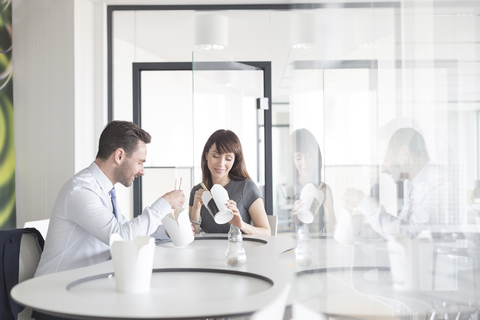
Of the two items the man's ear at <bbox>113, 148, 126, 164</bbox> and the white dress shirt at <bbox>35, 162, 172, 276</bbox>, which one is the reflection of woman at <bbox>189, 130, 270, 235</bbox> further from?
the white dress shirt at <bbox>35, 162, 172, 276</bbox>

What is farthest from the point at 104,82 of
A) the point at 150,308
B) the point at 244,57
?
the point at 150,308

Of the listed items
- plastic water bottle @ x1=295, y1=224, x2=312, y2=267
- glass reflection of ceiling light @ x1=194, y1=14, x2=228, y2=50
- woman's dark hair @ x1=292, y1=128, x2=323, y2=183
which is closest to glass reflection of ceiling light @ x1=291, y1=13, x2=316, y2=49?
woman's dark hair @ x1=292, y1=128, x2=323, y2=183

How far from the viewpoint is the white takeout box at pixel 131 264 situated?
1213mm

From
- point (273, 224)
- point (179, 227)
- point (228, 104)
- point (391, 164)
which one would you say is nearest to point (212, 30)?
Answer: point (228, 104)

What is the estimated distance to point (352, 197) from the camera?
1029mm

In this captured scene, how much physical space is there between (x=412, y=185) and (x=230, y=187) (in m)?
2.05

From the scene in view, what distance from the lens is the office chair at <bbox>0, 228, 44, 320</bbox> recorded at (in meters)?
1.63

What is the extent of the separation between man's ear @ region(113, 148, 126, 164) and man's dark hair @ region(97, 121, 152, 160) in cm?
1

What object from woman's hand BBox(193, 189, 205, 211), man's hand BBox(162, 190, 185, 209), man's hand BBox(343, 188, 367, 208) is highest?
man's hand BBox(343, 188, 367, 208)

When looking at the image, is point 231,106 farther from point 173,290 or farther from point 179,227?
point 173,290

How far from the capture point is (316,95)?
142cm

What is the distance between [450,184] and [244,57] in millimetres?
3293

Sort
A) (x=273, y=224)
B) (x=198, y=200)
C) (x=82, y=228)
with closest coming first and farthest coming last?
(x=82, y=228), (x=198, y=200), (x=273, y=224)

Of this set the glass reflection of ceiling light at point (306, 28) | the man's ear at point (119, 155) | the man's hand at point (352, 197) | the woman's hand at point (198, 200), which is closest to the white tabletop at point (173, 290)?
the man's hand at point (352, 197)
